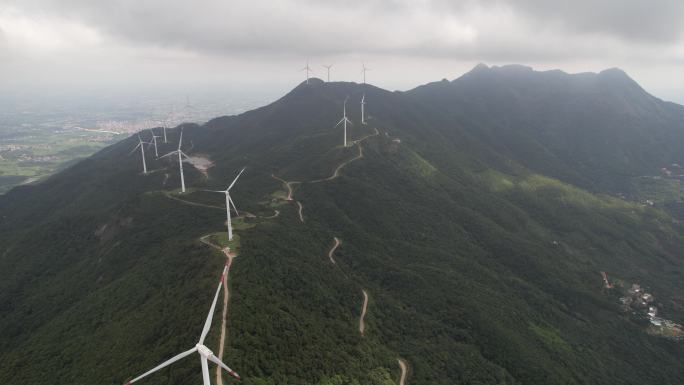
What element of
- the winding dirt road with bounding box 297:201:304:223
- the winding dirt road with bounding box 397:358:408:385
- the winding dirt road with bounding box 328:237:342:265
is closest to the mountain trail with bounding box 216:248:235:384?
the winding dirt road with bounding box 397:358:408:385

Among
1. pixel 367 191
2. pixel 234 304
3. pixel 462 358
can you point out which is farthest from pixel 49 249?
pixel 462 358

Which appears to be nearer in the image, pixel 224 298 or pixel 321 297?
pixel 224 298

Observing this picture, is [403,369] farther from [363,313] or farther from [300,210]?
[300,210]

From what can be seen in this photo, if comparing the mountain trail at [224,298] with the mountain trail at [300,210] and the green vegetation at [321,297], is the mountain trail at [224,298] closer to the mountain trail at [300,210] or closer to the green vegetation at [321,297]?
the green vegetation at [321,297]

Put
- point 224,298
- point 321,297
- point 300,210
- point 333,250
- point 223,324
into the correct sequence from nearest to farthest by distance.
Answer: point 223,324
point 224,298
point 321,297
point 333,250
point 300,210

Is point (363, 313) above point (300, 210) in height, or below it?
below

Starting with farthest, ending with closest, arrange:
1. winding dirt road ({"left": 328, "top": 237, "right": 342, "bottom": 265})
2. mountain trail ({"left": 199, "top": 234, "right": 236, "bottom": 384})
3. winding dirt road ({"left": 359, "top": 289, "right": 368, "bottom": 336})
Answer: winding dirt road ({"left": 328, "top": 237, "right": 342, "bottom": 265}), winding dirt road ({"left": 359, "top": 289, "right": 368, "bottom": 336}), mountain trail ({"left": 199, "top": 234, "right": 236, "bottom": 384})

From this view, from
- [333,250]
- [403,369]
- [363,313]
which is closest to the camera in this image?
[403,369]

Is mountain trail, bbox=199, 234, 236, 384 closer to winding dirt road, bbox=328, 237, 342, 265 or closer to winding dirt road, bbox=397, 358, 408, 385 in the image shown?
winding dirt road, bbox=328, 237, 342, 265

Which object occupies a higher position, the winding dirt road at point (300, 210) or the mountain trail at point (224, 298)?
the mountain trail at point (224, 298)

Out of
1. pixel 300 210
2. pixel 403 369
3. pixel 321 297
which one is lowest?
pixel 403 369

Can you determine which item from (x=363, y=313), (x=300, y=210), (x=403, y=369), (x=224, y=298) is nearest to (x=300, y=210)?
(x=300, y=210)

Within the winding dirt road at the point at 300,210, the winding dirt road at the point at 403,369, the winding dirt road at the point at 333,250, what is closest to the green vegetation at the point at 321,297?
the winding dirt road at the point at 403,369
